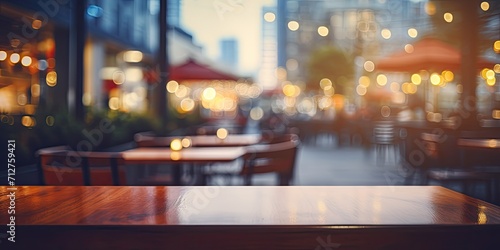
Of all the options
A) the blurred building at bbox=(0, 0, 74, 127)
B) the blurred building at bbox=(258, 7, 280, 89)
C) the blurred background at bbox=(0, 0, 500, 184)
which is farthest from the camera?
the blurred building at bbox=(0, 0, 74, 127)

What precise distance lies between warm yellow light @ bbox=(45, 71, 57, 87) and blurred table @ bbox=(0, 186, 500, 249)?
33.3ft

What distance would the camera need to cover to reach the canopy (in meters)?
8.99

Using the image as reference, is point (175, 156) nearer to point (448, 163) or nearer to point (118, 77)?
point (448, 163)

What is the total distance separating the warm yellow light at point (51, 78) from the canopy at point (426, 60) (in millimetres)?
6632

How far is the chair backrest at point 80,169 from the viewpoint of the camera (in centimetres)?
272

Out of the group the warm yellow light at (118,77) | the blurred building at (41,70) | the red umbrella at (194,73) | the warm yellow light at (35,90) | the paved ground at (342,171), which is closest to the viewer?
the paved ground at (342,171)

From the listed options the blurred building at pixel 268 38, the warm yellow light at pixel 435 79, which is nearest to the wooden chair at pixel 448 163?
the blurred building at pixel 268 38

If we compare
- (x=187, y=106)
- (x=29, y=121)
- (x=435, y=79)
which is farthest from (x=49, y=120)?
(x=187, y=106)

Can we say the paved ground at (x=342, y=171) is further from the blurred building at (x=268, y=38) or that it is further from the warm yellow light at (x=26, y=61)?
the warm yellow light at (x=26, y=61)

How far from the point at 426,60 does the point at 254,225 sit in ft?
27.9

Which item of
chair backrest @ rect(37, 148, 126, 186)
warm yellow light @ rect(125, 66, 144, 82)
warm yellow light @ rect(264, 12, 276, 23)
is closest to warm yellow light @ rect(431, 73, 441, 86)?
warm yellow light @ rect(264, 12, 276, 23)

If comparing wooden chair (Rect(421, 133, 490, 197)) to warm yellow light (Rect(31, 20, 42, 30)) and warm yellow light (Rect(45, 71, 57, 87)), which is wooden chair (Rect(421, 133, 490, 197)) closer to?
warm yellow light (Rect(31, 20, 42, 30))

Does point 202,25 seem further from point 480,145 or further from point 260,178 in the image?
point 260,178

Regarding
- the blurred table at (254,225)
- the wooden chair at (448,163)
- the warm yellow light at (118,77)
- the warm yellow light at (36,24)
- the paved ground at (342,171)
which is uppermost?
the warm yellow light at (36,24)
